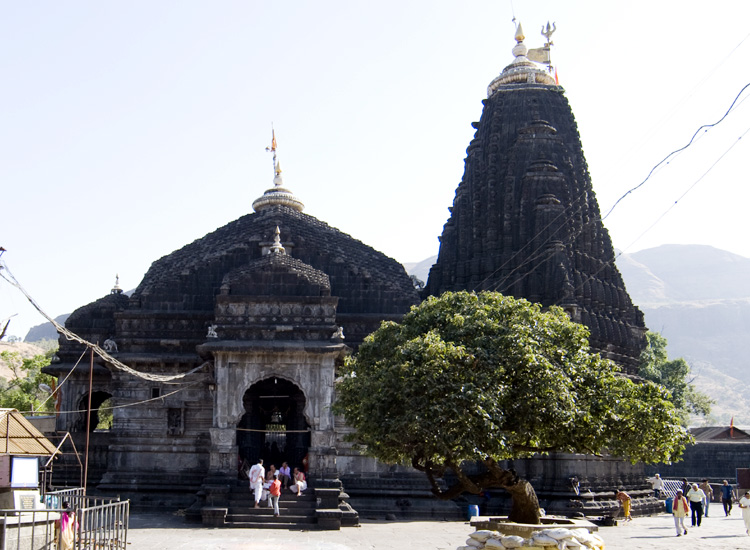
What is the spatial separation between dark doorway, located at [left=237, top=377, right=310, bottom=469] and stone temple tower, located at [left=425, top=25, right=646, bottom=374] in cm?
1019

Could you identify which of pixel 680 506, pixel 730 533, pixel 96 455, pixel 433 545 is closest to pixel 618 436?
pixel 433 545

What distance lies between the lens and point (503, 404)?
52.2 ft

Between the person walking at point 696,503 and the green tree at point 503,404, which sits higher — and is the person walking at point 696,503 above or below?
below

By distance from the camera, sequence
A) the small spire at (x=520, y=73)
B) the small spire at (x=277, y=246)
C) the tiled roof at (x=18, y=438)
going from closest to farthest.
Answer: the tiled roof at (x=18, y=438) → the small spire at (x=277, y=246) → the small spire at (x=520, y=73)

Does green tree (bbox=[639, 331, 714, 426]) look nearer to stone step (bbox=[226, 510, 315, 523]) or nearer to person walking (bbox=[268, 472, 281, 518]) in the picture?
stone step (bbox=[226, 510, 315, 523])

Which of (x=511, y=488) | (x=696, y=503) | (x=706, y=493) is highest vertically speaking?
(x=511, y=488)

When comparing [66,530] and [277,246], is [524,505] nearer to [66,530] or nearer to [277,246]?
[66,530]

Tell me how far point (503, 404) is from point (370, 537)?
717cm

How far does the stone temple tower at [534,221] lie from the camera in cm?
3391

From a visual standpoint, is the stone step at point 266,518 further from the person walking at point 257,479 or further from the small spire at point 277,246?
the small spire at point 277,246

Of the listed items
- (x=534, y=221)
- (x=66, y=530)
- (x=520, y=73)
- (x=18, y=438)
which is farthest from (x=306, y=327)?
Answer: (x=520, y=73)

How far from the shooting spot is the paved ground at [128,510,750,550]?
62.3 ft

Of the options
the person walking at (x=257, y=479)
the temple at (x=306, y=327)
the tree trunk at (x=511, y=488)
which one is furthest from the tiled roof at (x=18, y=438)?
the person walking at (x=257, y=479)

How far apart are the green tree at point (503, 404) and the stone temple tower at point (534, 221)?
608 inches
